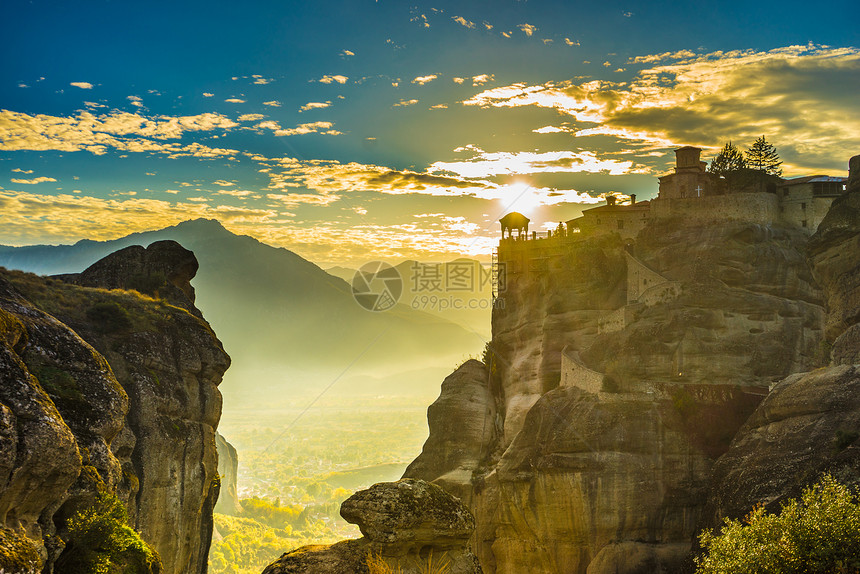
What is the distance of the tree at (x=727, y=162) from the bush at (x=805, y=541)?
50.2m

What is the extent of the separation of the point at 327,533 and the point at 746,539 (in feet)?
468

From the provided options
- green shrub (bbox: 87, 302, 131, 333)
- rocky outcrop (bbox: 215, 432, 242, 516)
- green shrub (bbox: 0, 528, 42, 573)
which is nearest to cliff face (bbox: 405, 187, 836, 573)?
green shrub (bbox: 87, 302, 131, 333)

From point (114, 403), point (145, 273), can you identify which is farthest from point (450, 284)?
point (114, 403)

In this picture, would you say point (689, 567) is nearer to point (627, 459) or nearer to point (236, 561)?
point (627, 459)

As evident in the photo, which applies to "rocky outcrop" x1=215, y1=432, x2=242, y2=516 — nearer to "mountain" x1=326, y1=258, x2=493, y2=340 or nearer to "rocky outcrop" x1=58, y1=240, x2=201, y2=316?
"mountain" x1=326, y1=258, x2=493, y2=340

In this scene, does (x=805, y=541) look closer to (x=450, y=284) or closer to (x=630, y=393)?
(x=630, y=393)

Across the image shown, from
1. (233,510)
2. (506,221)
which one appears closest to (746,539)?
(506,221)

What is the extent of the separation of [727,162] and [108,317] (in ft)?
183

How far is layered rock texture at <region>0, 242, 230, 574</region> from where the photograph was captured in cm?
1606

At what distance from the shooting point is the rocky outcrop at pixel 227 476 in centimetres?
13100

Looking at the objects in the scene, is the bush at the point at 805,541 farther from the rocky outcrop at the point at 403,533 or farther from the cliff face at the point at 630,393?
the cliff face at the point at 630,393

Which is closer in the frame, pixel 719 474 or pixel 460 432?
pixel 719 474

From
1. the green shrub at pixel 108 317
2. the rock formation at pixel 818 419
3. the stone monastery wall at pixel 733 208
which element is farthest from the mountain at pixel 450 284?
the green shrub at pixel 108 317

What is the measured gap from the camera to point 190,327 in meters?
36.3
